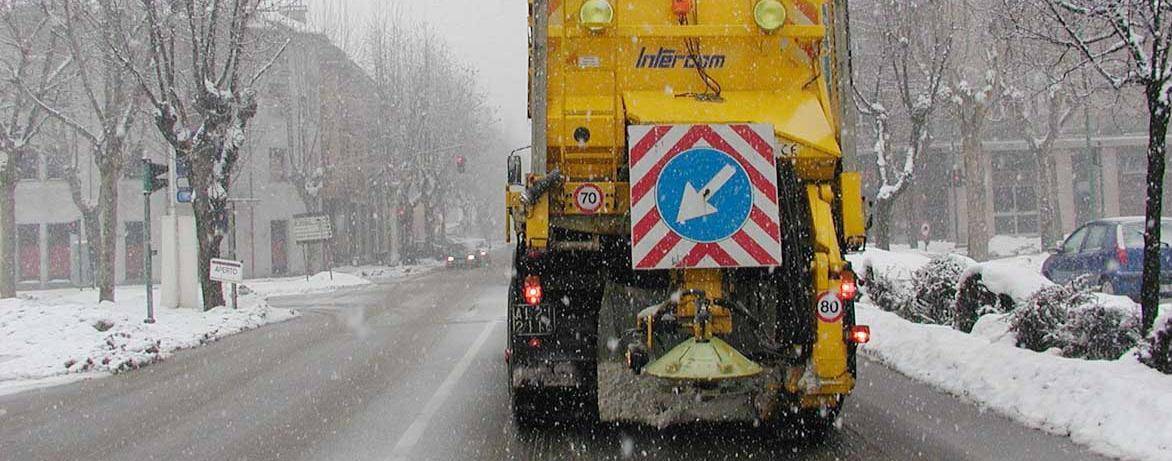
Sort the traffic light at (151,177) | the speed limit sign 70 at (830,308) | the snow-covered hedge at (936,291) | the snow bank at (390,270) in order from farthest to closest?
the snow bank at (390,270)
the traffic light at (151,177)
the snow-covered hedge at (936,291)
the speed limit sign 70 at (830,308)

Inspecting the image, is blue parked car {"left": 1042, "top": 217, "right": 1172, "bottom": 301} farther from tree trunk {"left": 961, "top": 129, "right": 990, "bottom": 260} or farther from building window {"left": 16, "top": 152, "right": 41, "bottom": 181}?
building window {"left": 16, "top": 152, "right": 41, "bottom": 181}

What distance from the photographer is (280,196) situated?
1745 inches

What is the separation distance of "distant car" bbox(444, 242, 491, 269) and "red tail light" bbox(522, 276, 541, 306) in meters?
38.5

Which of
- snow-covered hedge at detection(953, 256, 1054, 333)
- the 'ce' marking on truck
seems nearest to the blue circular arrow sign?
the 'ce' marking on truck

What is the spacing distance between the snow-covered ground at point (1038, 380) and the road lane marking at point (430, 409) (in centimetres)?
426

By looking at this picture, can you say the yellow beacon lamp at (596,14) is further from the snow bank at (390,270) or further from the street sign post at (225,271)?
the snow bank at (390,270)

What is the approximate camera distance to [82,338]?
13516 mm

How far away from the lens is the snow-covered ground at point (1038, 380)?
21.2ft

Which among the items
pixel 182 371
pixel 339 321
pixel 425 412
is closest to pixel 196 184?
pixel 339 321

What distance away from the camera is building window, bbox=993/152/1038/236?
43.1 m

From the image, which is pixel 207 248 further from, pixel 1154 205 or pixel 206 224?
pixel 1154 205

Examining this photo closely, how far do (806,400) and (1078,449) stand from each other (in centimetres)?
179

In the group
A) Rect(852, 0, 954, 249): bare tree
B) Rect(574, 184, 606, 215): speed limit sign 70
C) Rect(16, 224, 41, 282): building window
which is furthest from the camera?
Rect(16, 224, 41, 282): building window

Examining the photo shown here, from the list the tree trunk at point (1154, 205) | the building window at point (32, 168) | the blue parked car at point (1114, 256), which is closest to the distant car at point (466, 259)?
the building window at point (32, 168)
